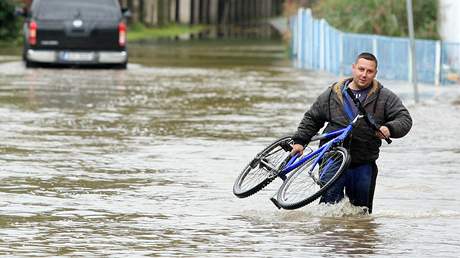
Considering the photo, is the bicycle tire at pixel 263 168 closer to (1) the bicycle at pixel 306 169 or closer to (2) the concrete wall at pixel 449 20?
(1) the bicycle at pixel 306 169

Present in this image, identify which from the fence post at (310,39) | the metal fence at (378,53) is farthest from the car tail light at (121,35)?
the fence post at (310,39)

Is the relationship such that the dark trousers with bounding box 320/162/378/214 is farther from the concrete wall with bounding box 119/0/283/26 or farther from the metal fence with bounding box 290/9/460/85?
the concrete wall with bounding box 119/0/283/26

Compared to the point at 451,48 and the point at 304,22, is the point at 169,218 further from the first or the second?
the point at 304,22

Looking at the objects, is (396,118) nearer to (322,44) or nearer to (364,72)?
(364,72)

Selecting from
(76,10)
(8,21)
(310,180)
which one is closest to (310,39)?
(76,10)

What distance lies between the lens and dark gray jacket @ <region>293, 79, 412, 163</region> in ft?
38.4

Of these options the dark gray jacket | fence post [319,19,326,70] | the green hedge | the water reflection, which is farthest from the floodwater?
the green hedge

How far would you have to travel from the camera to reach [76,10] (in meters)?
33.4

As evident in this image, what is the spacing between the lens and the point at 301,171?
38.9 feet

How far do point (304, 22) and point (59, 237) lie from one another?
29.3 meters

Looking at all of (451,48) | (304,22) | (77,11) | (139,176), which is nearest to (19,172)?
(139,176)

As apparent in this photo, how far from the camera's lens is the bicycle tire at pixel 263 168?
12203mm

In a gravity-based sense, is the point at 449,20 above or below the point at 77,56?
above

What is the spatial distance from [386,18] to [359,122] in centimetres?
2483
